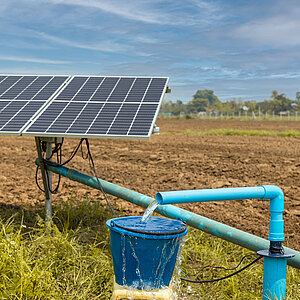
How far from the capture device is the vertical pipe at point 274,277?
3.50 m

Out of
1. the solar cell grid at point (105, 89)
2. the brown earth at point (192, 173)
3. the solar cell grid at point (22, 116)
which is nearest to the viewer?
the solar cell grid at point (22, 116)

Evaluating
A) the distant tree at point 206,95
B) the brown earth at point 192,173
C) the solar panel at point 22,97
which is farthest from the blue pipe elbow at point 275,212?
the distant tree at point 206,95

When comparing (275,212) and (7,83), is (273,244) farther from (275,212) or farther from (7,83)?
(7,83)

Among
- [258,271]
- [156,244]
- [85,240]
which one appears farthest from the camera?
[85,240]

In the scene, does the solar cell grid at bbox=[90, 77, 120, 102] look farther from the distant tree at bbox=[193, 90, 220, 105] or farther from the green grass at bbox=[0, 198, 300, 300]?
the distant tree at bbox=[193, 90, 220, 105]

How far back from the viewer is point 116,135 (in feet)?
15.3

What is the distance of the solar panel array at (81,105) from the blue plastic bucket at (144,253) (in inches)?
58.3

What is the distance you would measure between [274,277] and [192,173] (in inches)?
243

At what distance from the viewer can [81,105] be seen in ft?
18.6

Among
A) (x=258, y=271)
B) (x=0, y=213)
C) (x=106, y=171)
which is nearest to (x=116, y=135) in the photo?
(x=258, y=271)

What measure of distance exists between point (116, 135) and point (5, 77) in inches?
140

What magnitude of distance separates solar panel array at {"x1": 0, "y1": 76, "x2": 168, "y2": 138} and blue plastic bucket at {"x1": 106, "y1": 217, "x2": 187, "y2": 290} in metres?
1.48

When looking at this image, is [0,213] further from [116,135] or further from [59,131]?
[116,135]

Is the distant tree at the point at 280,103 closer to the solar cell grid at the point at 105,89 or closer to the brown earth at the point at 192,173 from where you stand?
the brown earth at the point at 192,173
